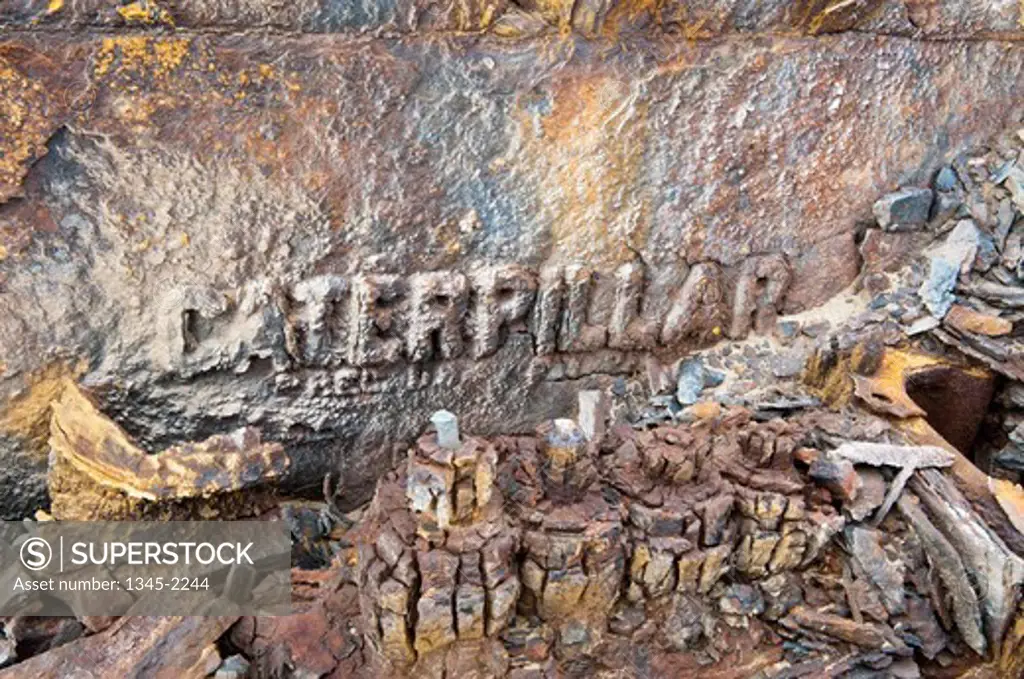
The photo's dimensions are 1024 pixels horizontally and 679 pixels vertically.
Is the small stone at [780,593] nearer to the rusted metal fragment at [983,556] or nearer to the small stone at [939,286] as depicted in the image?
the rusted metal fragment at [983,556]

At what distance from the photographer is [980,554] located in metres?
3.55

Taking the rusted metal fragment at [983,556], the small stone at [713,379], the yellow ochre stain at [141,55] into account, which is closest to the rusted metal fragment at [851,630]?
the rusted metal fragment at [983,556]

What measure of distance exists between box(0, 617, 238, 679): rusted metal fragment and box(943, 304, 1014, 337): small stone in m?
4.12

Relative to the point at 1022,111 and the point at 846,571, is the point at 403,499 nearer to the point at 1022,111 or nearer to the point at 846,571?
the point at 846,571

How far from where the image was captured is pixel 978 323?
4719 millimetres

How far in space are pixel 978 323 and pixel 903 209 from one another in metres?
0.78

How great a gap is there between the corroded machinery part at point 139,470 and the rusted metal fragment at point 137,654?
1.71 feet

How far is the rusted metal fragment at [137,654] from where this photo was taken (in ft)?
10.2

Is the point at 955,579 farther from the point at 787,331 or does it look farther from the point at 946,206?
the point at 946,206

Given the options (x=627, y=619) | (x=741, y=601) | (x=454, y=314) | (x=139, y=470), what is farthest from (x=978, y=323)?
(x=139, y=470)

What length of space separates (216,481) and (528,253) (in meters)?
1.93

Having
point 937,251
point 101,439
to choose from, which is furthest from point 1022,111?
point 101,439

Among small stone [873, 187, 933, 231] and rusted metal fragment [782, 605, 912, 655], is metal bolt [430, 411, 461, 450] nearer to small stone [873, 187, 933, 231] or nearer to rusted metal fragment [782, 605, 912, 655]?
rusted metal fragment [782, 605, 912, 655]

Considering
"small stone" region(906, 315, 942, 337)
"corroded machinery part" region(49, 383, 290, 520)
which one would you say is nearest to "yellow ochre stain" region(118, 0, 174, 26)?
"corroded machinery part" region(49, 383, 290, 520)
